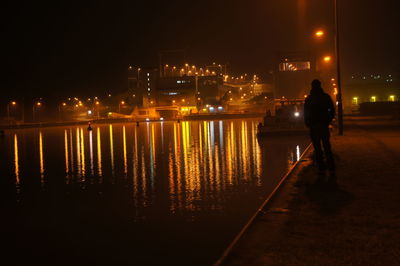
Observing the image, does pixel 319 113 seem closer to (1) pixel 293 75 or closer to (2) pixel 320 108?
(2) pixel 320 108

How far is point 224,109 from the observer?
107500 mm

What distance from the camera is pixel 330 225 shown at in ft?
21.3

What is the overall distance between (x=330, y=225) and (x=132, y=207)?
4025 millimetres

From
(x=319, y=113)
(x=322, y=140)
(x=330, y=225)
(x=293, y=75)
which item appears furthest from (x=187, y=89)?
(x=330, y=225)

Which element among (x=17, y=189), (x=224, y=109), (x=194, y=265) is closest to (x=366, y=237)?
(x=194, y=265)

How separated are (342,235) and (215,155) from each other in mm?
11979

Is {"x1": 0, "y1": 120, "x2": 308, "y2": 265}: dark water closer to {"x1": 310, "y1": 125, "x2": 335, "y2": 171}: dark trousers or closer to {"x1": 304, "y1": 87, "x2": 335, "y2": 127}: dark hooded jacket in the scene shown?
{"x1": 310, "y1": 125, "x2": 335, "y2": 171}: dark trousers


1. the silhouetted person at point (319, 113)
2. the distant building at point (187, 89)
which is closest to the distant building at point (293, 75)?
the distant building at point (187, 89)

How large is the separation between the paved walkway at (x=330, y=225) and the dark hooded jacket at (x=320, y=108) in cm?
127

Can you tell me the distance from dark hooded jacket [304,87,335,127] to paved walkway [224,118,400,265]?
1.27 meters

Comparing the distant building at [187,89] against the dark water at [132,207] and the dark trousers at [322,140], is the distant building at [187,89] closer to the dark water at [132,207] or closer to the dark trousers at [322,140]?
the dark water at [132,207]

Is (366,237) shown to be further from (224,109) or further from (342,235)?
(224,109)

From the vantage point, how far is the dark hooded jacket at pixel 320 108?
10461 millimetres

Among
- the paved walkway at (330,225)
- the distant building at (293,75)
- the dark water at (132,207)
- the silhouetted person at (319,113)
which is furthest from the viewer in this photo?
the distant building at (293,75)
